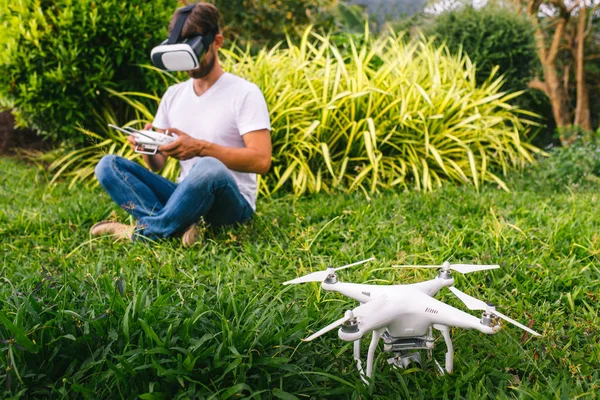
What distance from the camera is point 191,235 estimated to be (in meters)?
2.44

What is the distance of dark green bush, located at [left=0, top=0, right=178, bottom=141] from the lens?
3.57 metres

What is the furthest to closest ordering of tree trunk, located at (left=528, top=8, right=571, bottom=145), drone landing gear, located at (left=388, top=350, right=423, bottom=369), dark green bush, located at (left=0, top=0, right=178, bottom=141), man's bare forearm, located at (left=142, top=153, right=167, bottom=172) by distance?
tree trunk, located at (left=528, top=8, right=571, bottom=145)
dark green bush, located at (left=0, top=0, right=178, bottom=141)
man's bare forearm, located at (left=142, top=153, right=167, bottom=172)
drone landing gear, located at (left=388, top=350, right=423, bottom=369)

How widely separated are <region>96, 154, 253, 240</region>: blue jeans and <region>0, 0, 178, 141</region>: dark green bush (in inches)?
45.8

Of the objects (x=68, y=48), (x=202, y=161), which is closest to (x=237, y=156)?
(x=202, y=161)

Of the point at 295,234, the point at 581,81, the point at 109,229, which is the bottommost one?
the point at 109,229

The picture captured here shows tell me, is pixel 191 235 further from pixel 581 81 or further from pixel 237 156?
pixel 581 81

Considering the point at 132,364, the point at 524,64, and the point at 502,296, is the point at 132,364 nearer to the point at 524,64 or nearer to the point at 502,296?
the point at 502,296

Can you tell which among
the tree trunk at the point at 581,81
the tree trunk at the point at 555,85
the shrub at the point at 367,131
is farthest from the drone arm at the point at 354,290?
the tree trunk at the point at 581,81

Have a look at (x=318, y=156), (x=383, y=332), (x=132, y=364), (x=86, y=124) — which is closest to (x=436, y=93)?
(x=318, y=156)

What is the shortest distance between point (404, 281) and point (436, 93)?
8.36ft

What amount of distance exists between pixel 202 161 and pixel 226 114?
13.0 inches

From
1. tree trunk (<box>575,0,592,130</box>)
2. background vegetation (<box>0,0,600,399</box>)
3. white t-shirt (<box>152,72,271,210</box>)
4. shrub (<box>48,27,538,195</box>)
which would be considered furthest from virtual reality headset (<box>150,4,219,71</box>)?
tree trunk (<box>575,0,592,130</box>)

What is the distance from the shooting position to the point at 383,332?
128cm

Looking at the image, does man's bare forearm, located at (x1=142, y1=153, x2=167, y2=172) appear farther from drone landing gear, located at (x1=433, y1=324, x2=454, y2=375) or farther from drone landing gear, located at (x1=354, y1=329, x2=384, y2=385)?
drone landing gear, located at (x1=433, y1=324, x2=454, y2=375)
